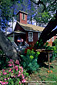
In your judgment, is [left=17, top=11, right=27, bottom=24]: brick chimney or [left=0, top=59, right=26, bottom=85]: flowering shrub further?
[left=17, top=11, right=27, bottom=24]: brick chimney

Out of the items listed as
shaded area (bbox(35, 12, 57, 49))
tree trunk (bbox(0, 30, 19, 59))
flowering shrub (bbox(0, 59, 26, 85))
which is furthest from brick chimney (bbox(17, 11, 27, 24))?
flowering shrub (bbox(0, 59, 26, 85))

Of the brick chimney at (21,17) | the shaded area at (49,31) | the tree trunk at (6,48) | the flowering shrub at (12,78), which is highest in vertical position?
the brick chimney at (21,17)

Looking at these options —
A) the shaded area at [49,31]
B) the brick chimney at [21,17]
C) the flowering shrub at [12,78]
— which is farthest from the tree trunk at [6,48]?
the brick chimney at [21,17]

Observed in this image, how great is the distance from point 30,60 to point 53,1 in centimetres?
472

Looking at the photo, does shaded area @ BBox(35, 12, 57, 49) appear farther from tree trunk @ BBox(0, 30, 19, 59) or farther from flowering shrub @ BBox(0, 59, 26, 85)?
flowering shrub @ BBox(0, 59, 26, 85)

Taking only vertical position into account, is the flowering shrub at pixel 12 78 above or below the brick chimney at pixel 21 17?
below

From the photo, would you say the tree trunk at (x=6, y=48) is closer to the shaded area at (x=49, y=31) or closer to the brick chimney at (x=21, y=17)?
the shaded area at (x=49, y=31)

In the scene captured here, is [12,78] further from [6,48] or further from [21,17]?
[21,17]

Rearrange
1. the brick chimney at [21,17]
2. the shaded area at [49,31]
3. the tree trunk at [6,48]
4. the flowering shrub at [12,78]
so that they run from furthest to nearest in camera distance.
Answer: the brick chimney at [21,17], the shaded area at [49,31], the tree trunk at [6,48], the flowering shrub at [12,78]

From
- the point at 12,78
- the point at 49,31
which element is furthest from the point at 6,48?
the point at 49,31

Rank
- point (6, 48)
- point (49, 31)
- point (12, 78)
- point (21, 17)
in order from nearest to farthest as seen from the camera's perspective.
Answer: point (12, 78) → point (6, 48) → point (49, 31) → point (21, 17)

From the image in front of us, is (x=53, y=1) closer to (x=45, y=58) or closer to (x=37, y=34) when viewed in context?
(x=45, y=58)

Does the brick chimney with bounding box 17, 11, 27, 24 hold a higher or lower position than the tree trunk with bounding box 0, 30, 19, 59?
higher

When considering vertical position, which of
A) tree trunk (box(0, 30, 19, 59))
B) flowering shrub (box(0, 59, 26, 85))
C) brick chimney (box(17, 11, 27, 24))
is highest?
brick chimney (box(17, 11, 27, 24))
